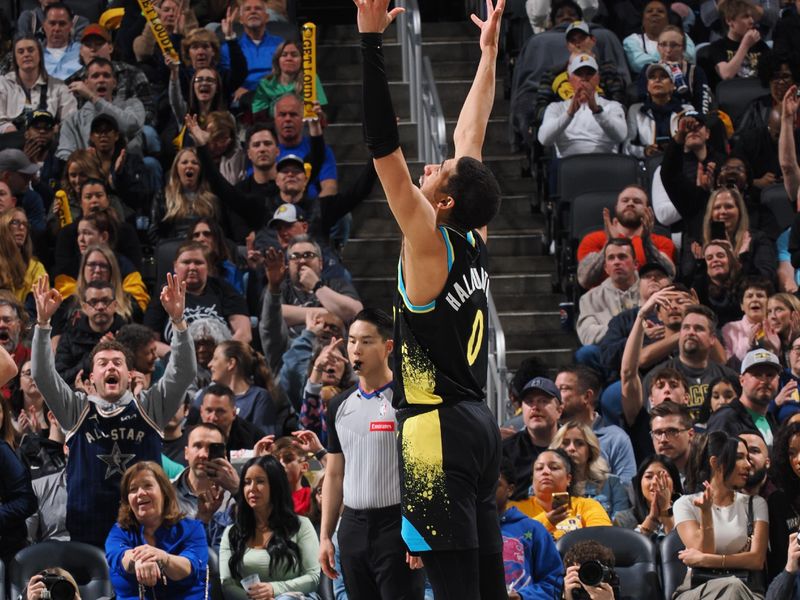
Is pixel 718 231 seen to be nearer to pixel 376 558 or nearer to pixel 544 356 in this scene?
pixel 544 356

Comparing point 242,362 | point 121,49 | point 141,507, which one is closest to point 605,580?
point 141,507

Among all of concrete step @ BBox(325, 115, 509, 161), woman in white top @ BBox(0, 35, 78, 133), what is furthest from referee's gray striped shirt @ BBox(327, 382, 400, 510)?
concrete step @ BBox(325, 115, 509, 161)

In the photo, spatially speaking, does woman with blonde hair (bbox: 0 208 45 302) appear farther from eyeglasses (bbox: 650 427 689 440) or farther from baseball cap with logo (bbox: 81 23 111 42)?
eyeglasses (bbox: 650 427 689 440)

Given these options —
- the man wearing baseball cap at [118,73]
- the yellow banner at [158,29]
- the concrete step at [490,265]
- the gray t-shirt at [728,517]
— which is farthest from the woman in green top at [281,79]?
the gray t-shirt at [728,517]

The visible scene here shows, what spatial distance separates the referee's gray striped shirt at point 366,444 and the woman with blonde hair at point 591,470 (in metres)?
2.83

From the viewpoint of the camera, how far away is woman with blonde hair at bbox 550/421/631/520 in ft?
32.0

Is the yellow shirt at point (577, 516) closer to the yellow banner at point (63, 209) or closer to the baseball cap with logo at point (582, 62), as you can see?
the yellow banner at point (63, 209)

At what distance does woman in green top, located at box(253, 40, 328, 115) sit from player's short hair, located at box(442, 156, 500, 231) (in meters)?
8.36

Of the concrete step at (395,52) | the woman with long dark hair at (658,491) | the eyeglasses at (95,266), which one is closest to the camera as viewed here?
the woman with long dark hair at (658,491)

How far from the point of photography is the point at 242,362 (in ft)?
35.3

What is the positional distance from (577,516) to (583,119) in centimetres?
480

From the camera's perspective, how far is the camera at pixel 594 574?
8305 mm

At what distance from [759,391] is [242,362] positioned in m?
3.26

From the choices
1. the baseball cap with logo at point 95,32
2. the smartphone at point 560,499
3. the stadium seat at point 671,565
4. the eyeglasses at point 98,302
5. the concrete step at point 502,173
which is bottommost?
the stadium seat at point 671,565
